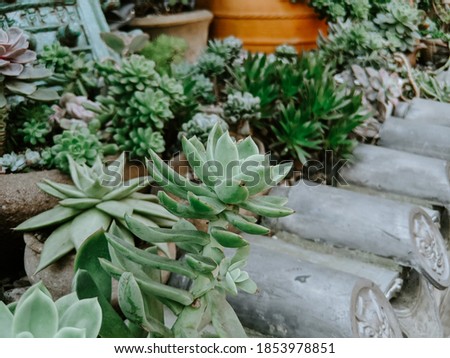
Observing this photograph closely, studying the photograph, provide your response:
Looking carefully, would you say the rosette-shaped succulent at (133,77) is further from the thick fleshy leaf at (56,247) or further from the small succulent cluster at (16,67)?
the thick fleshy leaf at (56,247)

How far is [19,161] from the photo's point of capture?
4.88 ft

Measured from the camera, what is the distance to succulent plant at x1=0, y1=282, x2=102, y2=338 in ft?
2.28

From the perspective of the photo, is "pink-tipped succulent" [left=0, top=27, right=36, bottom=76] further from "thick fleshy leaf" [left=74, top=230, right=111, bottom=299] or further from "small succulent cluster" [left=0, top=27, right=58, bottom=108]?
"thick fleshy leaf" [left=74, top=230, right=111, bottom=299]

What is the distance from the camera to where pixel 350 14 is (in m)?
2.80

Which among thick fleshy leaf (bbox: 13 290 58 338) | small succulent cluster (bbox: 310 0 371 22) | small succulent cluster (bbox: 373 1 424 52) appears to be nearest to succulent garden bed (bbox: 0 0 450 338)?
thick fleshy leaf (bbox: 13 290 58 338)

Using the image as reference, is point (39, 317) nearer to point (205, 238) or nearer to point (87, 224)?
point (205, 238)

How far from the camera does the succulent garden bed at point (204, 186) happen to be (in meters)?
0.82

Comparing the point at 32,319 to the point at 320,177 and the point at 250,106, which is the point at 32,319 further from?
the point at 320,177

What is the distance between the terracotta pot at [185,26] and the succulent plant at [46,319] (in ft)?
5.28

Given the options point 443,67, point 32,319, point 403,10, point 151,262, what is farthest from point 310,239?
point 443,67

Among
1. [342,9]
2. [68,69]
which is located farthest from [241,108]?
[342,9]

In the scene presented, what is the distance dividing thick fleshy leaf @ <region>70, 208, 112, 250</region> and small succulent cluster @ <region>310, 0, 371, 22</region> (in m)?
1.76

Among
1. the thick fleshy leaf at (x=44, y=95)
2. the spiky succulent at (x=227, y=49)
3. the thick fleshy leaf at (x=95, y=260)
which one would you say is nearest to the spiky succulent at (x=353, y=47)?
the spiky succulent at (x=227, y=49)

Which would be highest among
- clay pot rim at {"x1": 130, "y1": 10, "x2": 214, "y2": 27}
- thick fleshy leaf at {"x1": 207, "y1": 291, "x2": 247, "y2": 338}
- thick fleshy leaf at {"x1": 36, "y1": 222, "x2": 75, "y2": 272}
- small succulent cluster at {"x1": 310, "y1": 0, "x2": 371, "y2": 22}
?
→ clay pot rim at {"x1": 130, "y1": 10, "x2": 214, "y2": 27}
